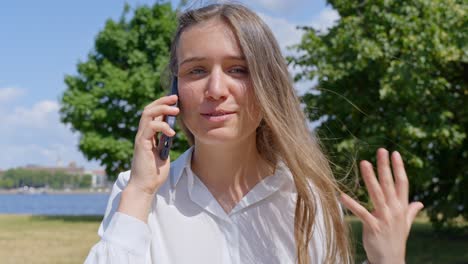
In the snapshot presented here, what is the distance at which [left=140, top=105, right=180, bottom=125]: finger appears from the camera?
2.10m

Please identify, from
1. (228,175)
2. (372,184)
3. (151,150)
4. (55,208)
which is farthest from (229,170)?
(55,208)

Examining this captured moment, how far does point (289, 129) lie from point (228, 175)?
305 mm

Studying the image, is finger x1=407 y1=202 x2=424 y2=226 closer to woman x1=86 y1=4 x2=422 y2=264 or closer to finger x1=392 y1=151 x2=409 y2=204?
finger x1=392 y1=151 x2=409 y2=204

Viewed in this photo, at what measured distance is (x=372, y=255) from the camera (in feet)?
5.80

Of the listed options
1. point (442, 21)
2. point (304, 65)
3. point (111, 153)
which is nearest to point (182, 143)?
point (111, 153)

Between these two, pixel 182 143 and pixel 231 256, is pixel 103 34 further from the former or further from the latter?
pixel 231 256

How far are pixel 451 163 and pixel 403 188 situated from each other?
556 inches

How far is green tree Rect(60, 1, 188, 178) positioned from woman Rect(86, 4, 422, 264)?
23.8 m

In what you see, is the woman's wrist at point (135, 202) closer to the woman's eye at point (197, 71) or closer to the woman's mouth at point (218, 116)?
the woman's mouth at point (218, 116)

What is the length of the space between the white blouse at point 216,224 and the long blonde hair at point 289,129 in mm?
61

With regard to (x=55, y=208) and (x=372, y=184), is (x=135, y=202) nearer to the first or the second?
(x=372, y=184)

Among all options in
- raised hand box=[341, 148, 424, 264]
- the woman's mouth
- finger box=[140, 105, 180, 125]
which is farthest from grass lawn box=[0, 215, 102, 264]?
raised hand box=[341, 148, 424, 264]

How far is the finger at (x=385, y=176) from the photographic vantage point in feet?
5.55

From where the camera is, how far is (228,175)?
7.48ft
